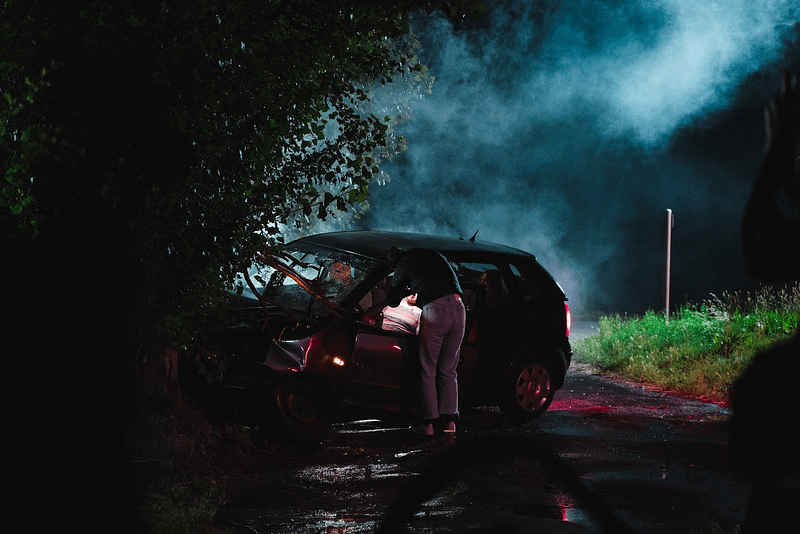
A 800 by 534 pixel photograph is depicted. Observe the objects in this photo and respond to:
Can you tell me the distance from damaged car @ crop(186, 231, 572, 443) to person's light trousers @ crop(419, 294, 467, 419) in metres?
0.19

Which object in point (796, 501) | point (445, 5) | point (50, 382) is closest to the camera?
point (796, 501)

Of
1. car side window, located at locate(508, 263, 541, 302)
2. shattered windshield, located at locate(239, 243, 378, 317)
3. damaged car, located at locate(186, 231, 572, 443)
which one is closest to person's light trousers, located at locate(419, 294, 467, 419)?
damaged car, located at locate(186, 231, 572, 443)

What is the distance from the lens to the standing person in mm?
8711

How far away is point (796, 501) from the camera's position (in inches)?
62.2

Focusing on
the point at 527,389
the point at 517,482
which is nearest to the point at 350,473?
the point at 517,482

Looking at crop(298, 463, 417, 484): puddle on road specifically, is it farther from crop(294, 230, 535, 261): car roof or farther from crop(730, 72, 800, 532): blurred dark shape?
crop(730, 72, 800, 532): blurred dark shape

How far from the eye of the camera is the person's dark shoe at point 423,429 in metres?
8.76

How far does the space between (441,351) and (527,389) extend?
1210mm

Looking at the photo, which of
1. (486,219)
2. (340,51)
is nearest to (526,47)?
(486,219)

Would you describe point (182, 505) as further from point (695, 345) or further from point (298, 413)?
point (695, 345)

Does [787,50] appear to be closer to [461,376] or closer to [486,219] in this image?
[486,219]

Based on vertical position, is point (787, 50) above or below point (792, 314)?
above

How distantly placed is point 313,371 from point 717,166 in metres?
23.7

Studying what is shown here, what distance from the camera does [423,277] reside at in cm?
870
